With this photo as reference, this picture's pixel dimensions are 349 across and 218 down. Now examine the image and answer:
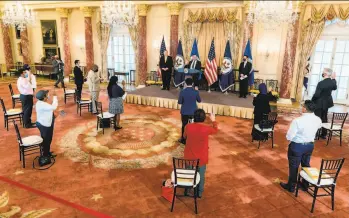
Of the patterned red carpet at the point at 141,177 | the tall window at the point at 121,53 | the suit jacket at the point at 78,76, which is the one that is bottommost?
the patterned red carpet at the point at 141,177

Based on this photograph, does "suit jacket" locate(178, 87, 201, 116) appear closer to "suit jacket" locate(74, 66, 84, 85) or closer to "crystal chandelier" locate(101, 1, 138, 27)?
"crystal chandelier" locate(101, 1, 138, 27)

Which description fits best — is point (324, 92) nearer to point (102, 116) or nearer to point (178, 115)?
point (178, 115)

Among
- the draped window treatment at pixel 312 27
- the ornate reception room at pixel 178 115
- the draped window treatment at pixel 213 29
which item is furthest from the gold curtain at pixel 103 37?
the draped window treatment at pixel 312 27

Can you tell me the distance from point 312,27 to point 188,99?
666 centimetres

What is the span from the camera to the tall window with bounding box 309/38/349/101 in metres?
10.0

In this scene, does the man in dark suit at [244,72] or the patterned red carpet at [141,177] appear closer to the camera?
the patterned red carpet at [141,177]

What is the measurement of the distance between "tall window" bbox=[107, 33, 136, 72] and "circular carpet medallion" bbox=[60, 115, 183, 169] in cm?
636

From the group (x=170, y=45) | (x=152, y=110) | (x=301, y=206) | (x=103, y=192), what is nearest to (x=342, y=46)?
(x=170, y=45)

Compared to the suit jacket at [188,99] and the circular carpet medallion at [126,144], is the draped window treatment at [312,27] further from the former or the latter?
the suit jacket at [188,99]

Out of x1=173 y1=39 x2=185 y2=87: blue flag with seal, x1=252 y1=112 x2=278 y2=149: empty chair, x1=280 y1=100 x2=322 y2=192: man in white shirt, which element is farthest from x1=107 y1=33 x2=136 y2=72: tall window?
x1=280 y1=100 x2=322 y2=192: man in white shirt

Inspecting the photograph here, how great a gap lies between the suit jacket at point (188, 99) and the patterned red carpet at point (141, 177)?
1.00 metres

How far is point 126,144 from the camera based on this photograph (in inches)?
253

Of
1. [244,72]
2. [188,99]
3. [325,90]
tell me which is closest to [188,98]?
[188,99]

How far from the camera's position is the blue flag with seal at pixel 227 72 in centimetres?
1042
